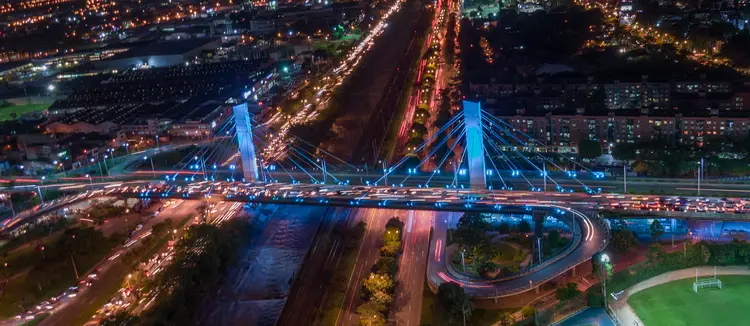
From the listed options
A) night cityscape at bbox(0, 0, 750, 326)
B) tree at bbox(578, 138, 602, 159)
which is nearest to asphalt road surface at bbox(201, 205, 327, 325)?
night cityscape at bbox(0, 0, 750, 326)

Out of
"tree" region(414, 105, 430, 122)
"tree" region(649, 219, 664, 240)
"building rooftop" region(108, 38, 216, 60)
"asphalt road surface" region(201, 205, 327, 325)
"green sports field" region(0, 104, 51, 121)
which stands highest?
"building rooftop" region(108, 38, 216, 60)

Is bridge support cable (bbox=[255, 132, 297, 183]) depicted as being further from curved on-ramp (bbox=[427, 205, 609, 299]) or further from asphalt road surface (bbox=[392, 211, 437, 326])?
curved on-ramp (bbox=[427, 205, 609, 299])

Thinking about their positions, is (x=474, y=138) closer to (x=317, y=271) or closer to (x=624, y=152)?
(x=317, y=271)

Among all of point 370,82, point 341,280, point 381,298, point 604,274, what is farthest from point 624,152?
point 370,82

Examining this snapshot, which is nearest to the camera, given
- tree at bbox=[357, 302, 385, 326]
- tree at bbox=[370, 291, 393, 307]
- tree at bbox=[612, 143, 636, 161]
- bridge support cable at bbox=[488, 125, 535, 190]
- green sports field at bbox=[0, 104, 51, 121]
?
tree at bbox=[357, 302, 385, 326]

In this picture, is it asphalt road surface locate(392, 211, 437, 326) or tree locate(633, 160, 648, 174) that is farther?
tree locate(633, 160, 648, 174)

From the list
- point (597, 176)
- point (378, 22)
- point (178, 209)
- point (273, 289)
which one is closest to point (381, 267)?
point (273, 289)

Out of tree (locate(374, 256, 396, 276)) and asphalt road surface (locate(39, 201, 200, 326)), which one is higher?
tree (locate(374, 256, 396, 276))

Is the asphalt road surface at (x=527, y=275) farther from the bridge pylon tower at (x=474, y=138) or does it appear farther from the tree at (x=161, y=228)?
the tree at (x=161, y=228)
